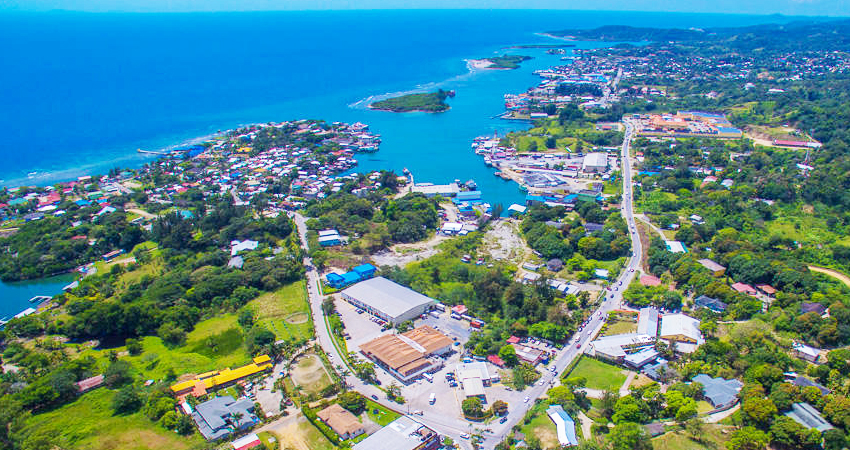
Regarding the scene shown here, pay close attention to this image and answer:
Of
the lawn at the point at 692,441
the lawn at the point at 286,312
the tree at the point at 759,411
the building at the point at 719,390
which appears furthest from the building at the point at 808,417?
the lawn at the point at 286,312

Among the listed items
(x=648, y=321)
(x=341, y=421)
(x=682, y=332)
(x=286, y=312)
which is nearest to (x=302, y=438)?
(x=341, y=421)

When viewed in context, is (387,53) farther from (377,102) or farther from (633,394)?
(633,394)

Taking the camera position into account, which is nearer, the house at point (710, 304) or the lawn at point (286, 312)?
the lawn at point (286, 312)

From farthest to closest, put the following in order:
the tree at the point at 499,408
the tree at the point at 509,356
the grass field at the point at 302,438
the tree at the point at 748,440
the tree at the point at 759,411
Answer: the tree at the point at 509,356 < the tree at the point at 499,408 < the grass field at the point at 302,438 < the tree at the point at 759,411 < the tree at the point at 748,440

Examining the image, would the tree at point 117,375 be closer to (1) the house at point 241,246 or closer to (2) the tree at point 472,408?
(1) the house at point 241,246

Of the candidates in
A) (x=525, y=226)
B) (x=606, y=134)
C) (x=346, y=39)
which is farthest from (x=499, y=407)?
(x=346, y=39)

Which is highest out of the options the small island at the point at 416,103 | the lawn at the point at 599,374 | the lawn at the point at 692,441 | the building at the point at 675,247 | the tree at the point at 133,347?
the small island at the point at 416,103

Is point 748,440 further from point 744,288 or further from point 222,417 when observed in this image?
point 222,417
